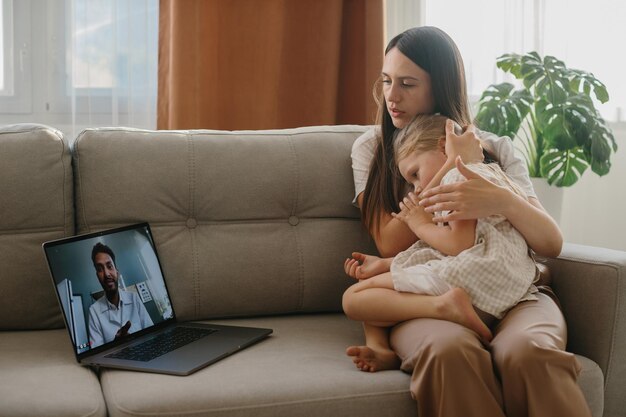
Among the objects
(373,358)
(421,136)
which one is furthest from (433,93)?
(373,358)

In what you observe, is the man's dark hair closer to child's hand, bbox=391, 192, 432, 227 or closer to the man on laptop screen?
the man on laptop screen

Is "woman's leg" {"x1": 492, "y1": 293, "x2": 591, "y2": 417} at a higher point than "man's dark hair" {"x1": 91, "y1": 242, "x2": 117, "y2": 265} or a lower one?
lower

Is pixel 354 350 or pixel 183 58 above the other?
pixel 183 58

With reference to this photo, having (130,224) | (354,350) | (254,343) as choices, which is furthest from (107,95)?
(354,350)

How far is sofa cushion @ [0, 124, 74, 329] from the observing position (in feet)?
5.91

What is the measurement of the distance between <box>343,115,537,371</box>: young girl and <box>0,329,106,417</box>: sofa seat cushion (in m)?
0.50

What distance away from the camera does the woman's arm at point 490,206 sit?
1666 mm

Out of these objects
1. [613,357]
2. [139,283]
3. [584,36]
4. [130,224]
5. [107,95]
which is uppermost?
[584,36]

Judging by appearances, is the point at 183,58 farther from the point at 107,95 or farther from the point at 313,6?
the point at 313,6

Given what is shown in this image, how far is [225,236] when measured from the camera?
1.95 m

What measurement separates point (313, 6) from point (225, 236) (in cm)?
127

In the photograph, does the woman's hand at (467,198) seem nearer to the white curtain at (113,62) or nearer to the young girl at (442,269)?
the young girl at (442,269)

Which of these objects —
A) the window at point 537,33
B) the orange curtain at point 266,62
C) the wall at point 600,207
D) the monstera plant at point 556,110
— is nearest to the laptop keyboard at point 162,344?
the orange curtain at point 266,62

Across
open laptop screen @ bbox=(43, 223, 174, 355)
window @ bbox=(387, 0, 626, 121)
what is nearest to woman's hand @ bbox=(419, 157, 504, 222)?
open laptop screen @ bbox=(43, 223, 174, 355)
